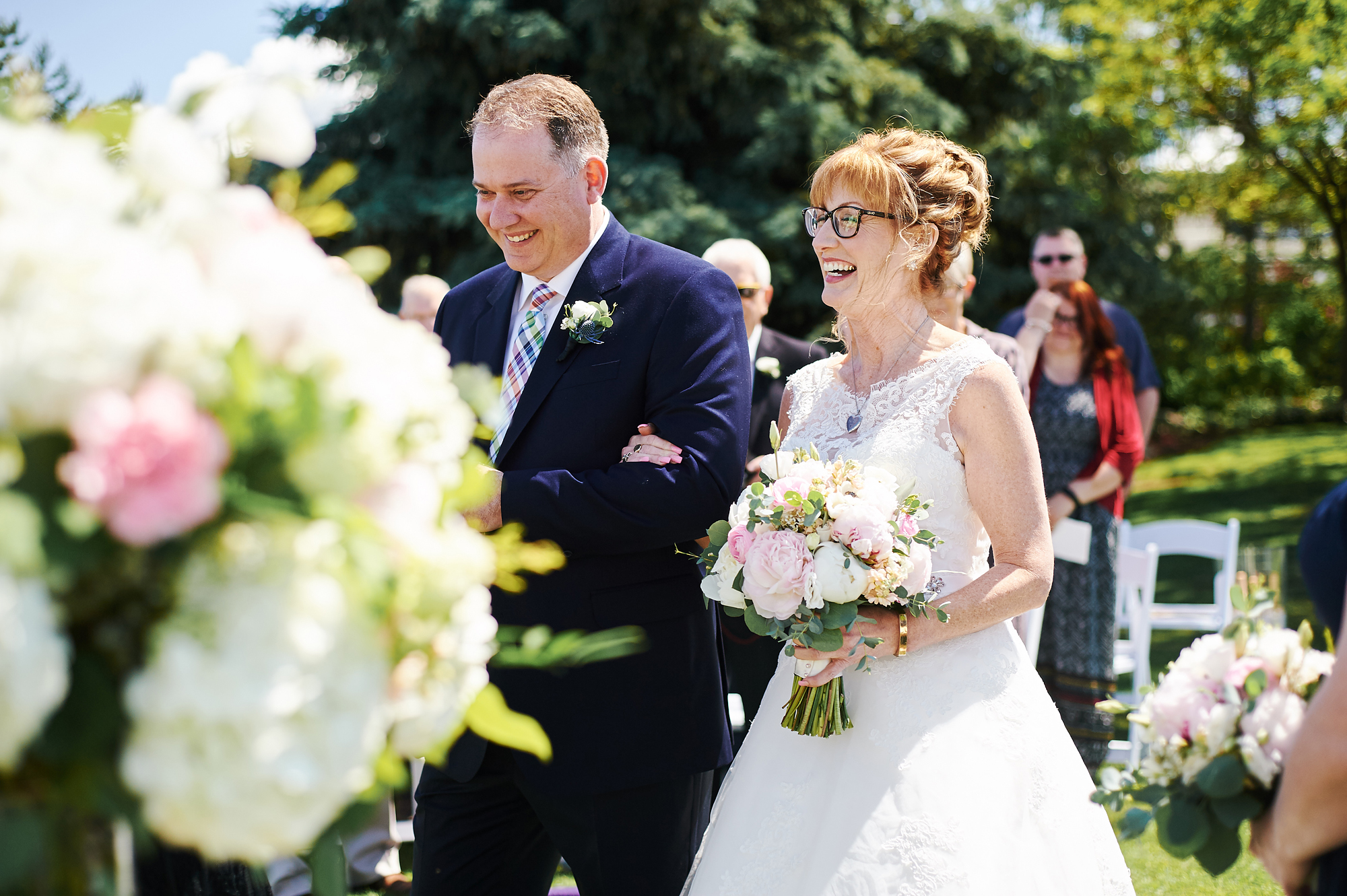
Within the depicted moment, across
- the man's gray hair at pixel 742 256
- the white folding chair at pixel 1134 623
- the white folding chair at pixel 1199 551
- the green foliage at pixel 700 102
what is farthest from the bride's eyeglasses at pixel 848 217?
the green foliage at pixel 700 102

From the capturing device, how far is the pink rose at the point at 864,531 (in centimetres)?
239

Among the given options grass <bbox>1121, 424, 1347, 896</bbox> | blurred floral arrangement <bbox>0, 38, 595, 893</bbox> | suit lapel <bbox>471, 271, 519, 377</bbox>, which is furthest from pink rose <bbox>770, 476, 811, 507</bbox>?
grass <bbox>1121, 424, 1347, 896</bbox>

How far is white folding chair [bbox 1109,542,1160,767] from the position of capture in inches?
237

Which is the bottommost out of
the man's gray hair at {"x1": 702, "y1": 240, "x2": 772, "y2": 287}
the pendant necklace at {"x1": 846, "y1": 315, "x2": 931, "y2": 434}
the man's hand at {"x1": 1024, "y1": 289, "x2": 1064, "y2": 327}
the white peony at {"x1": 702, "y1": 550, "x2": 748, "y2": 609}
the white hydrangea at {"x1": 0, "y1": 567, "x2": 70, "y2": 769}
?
the white peony at {"x1": 702, "y1": 550, "x2": 748, "y2": 609}

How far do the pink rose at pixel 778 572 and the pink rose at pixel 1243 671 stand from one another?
95cm

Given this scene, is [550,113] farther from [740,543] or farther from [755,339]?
[755,339]

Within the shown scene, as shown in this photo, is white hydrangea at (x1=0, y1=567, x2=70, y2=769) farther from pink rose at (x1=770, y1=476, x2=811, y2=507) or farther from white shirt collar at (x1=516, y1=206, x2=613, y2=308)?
white shirt collar at (x1=516, y1=206, x2=613, y2=308)

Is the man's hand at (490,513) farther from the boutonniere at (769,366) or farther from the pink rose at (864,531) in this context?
the boutonniere at (769,366)

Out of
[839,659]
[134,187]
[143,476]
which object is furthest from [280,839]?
[839,659]

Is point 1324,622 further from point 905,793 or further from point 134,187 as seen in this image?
point 134,187

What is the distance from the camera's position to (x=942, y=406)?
2756 millimetres

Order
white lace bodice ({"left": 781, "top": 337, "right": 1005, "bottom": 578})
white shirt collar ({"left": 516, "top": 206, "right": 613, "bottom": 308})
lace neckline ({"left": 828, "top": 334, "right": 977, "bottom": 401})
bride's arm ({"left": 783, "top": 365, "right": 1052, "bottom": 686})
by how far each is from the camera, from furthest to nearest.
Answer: white shirt collar ({"left": 516, "top": 206, "right": 613, "bottom": 308}) < lace neckline ({"left": 828, "top": 334, "right": 977, "bottom": 401}) < white lace bodice ({"left": 781, "top": 337, "right": 1005, "bottom": 578}) < bride's arm ({"left": 783, "top": 365, "right": 1052, "bottom": 686})

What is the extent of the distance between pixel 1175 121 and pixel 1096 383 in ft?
35.2

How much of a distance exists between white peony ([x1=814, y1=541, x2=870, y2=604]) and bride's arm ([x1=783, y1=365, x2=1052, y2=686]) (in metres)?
0.21
